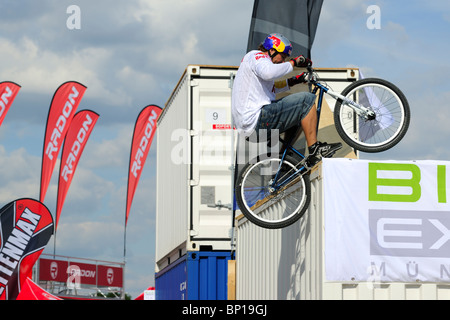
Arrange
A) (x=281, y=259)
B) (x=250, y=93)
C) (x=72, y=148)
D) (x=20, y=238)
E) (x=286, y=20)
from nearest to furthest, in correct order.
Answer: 1. (x=250, y=93)
2. (x=281, y=259)
3. (x=286, y=20)
4. (x=20, y=238)
5. (x=72, y=148)

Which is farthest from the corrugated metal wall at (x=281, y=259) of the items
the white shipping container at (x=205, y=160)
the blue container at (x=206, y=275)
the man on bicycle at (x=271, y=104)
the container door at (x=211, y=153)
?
the container door at (x=211, y=153)

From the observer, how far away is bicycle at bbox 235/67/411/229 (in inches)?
311

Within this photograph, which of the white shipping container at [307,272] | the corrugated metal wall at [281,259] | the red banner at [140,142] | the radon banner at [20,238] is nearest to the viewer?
the white shipping container at [307,272]

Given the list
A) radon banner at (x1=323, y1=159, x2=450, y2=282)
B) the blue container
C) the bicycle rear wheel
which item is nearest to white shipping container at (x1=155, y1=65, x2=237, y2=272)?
the blue container

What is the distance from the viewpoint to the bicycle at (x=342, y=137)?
25.9ft

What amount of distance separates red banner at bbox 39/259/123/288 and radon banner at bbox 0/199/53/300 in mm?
7119

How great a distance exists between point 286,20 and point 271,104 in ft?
12.6

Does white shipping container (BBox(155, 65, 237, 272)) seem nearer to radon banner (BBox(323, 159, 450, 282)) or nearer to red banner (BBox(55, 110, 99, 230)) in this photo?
radon banner (BBox(323, 159, 450, 282))

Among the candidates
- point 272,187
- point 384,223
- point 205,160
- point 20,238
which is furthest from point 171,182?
point 384,223

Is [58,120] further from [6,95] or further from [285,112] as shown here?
[285,112]

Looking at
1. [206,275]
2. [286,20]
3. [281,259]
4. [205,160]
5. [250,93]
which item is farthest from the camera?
[205,160]

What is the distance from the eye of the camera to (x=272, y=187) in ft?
26.7

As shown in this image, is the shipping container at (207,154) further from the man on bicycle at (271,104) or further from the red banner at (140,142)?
the red banner at (140,142)

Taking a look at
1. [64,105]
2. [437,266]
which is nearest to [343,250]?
[437,266]
